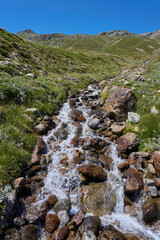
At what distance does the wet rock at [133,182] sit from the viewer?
6.66m

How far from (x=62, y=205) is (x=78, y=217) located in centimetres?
85

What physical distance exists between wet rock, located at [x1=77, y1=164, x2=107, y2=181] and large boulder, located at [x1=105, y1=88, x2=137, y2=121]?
613 centimetres

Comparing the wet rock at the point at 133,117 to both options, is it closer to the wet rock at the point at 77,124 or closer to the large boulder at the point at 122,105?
the large boulder at the point at 122,105

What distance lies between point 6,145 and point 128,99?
1078 cm

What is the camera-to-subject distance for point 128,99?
492 inches

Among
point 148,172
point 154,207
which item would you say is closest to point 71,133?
point 148,172

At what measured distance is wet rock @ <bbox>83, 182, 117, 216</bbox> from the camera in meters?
6.14

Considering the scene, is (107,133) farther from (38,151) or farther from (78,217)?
(78,217)

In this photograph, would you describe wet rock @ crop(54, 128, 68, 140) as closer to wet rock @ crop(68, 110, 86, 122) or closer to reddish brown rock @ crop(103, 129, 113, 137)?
wet rock @ crop(68, 110, 86, 122)

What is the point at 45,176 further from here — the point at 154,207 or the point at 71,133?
the point at 154,207

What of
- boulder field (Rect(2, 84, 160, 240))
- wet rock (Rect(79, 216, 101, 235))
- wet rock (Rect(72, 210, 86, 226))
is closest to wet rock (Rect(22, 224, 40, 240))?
boulder field (Rect(2, 84, 160, 240))

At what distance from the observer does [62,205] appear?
19.3 ft

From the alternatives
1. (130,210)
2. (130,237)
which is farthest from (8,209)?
(130,210)

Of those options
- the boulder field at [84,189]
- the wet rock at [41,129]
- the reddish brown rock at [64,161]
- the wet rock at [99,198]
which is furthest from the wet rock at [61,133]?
the wet rock at [99,198]
